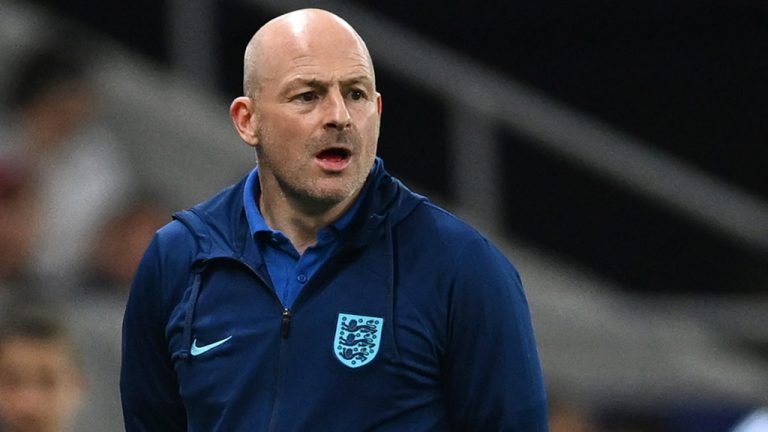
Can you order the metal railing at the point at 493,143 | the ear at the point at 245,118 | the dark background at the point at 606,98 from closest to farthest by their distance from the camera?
the ear at the point at 245,118 < the metal railing at the point at 493,143 < the dark background at the point at 606,98

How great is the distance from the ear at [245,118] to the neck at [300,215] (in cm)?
11

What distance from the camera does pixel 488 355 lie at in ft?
11.5

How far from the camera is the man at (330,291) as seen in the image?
3.50 meters

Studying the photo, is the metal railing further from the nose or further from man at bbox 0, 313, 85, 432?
the nose

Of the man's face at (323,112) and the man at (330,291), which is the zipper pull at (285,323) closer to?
the man at (330,291)

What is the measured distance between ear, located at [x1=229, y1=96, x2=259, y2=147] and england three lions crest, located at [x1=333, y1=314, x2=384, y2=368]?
46 centimetres

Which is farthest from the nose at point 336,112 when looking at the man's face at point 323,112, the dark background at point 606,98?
the dark background at point 606,98

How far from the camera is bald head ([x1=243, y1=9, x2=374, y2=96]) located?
3.58 m

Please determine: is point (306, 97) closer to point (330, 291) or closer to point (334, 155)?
point (334, 155)

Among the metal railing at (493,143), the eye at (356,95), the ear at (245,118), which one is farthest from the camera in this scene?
the metal railing at (493,143)

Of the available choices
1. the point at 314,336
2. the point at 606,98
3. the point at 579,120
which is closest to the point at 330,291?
the point at 314,336

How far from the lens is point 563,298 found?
8445 millimetres

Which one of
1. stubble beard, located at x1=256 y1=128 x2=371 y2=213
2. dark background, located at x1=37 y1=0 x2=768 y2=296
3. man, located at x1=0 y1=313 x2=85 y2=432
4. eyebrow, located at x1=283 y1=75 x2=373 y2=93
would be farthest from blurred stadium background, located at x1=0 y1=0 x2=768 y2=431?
eyebrow, located at x1=283 y1=75 x2=373 y2=93

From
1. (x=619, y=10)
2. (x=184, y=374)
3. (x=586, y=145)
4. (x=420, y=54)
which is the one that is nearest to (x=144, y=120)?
(x=420, y=54)
